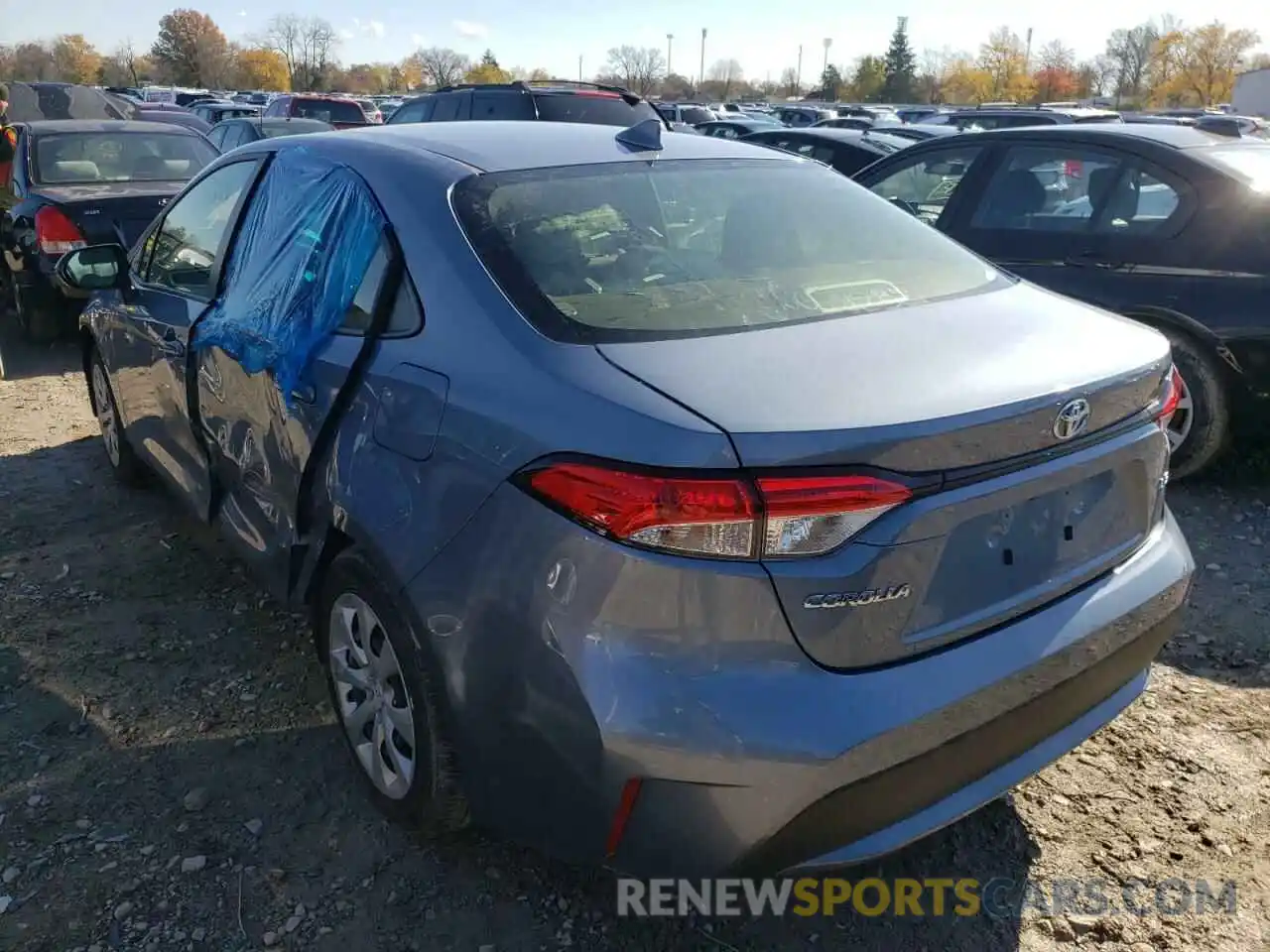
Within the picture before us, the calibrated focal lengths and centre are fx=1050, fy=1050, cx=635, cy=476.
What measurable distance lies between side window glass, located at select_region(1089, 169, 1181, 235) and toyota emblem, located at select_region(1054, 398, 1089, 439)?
10.7ft

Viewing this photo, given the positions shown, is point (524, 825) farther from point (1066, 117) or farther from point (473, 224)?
point (1066, 117)

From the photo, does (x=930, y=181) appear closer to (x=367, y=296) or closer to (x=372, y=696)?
(x=367, y=296)

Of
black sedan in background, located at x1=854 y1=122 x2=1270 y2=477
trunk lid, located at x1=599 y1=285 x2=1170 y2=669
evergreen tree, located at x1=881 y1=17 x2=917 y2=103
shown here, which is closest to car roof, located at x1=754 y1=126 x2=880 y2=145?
black sedan in background, located at x1=854 y1=122 x2=1270 y2=477

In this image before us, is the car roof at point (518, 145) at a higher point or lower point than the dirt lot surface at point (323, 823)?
higher

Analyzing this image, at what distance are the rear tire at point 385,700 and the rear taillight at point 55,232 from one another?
220 inches

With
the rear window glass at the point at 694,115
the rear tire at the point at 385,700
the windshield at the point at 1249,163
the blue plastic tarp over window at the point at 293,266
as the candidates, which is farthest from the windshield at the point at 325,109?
the rear tire at the point at 385,700

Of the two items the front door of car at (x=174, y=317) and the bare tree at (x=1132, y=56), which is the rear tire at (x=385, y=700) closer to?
the front door of car at (x=174, y=317)

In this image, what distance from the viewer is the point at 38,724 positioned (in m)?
Answer: 3.12

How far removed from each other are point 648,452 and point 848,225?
1414 mm

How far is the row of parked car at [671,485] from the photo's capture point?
1.83 meters

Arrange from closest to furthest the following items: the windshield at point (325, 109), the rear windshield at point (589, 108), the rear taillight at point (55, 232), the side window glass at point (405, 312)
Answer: the side window glass at point (405, 312), the rear taillight at point (55, 232), the rear windshield at point (589, 108), the windshield at point (325, 109)

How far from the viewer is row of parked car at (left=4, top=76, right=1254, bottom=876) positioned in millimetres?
1835

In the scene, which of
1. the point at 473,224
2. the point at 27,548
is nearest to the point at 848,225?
the point at 473,224

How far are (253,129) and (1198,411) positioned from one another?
12.0 meters
